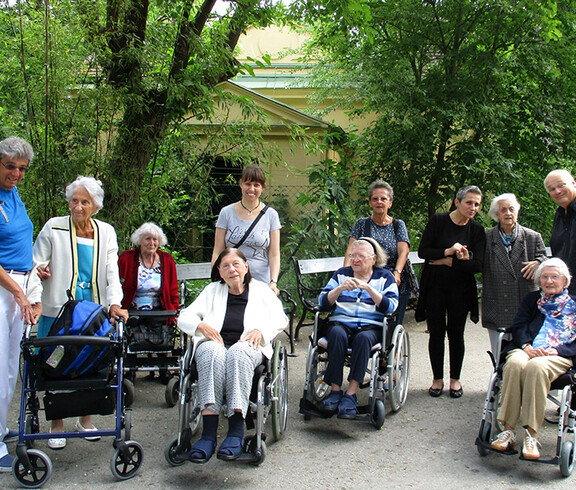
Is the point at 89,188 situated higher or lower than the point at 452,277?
higher

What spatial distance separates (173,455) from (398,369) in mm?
1826

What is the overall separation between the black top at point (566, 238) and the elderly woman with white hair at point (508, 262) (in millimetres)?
173

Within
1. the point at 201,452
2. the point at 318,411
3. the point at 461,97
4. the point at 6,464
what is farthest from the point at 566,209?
the point at 461,97

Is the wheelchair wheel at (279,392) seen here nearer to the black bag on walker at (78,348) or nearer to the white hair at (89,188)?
the black bag on walker at (78,348)

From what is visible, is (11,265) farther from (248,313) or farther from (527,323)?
Result: (527,323)

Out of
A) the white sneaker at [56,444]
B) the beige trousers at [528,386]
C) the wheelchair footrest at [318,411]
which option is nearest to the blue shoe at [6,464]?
the white sneaker at [56,444]

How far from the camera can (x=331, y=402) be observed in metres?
3.98

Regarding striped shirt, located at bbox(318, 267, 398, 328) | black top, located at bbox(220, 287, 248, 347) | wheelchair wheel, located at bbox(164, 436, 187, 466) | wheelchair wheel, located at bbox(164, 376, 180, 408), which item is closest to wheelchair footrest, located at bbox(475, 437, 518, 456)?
striped shirt, located at bbox(318, 267, 398, 328)

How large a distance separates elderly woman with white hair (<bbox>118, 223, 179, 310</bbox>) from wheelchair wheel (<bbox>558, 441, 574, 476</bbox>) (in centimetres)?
296

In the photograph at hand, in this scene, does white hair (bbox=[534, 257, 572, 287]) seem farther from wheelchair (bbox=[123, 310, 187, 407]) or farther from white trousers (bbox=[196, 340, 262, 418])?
wheelchair (bbox=[123, 310, 187, 407])

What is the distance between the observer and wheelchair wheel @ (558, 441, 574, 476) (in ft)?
11.0

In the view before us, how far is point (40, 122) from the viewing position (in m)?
5.18

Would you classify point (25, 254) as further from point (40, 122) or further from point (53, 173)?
point (40, 122)

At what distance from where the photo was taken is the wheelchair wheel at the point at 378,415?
3.99 m
